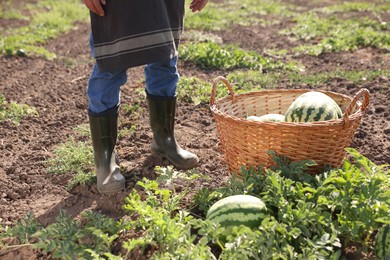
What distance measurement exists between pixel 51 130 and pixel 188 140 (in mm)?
1371

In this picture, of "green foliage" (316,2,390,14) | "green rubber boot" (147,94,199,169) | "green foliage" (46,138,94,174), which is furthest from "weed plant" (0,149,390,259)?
"green foliage" (316,2,390,14)

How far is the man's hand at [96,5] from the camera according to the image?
3150 mm

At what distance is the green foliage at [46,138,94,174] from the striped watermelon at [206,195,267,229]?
1544mm

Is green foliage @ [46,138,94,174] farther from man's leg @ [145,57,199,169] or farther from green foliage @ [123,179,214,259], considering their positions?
green foliage @ [123,179,214,259]

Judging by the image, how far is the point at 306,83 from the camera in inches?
229

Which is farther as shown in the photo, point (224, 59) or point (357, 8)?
point (357, 8)

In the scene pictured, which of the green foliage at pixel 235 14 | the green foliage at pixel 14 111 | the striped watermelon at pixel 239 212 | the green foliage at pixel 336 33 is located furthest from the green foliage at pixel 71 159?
the green foliage at pixel 235 14

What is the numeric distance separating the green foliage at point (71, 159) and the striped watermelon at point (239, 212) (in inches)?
60.8

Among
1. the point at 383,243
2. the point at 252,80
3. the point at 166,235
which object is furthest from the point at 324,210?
the point at 252,80

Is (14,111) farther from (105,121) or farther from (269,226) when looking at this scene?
(269,226)

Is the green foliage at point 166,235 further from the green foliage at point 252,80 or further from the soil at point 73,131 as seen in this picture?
the green foliage at point 252,80

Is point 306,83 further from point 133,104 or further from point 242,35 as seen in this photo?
point 242,35

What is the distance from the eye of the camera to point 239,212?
262cm

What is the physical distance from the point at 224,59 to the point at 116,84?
11.8 feet
